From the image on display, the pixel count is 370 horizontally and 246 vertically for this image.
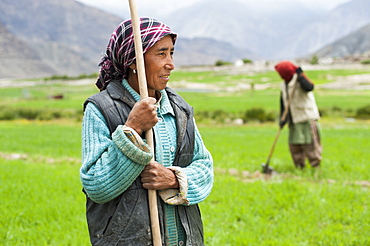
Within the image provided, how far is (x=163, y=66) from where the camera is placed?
2.27 meters

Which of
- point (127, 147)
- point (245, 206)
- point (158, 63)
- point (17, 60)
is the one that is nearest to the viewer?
point (127, 147)

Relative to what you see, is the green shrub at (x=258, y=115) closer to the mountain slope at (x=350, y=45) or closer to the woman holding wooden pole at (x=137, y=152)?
the woman holding wooden pole at (x=137, y=152)

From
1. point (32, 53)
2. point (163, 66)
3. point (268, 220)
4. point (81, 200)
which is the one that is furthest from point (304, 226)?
point (32, 53)

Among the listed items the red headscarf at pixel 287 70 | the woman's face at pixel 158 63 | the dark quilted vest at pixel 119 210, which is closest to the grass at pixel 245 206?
the red headscarf at pixel 287 70

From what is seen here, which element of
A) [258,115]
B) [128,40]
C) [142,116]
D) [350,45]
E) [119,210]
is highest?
[350,45]

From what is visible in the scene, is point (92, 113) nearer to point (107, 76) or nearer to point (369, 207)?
point (107, 76)

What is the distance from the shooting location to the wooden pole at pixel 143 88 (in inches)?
80.7

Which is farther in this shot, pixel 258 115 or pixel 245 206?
pixel 258 115

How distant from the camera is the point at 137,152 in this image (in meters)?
2.02

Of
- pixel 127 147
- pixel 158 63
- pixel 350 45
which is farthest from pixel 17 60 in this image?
pixel 350 45

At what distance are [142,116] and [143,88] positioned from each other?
16cm

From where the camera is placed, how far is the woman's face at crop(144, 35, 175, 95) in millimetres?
2240

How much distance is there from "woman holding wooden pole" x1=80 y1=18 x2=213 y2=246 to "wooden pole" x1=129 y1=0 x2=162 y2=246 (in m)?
0.04

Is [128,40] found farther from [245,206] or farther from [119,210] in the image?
[245,206]
